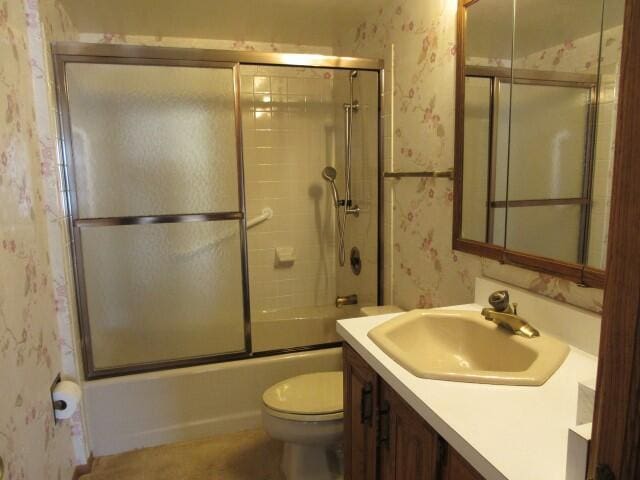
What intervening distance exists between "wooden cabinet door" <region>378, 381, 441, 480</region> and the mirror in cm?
57

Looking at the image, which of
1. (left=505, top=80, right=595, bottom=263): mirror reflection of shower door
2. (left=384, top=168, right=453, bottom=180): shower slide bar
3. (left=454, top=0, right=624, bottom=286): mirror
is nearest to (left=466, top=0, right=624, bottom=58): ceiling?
(left=454, top=0, right=624, bottom=286): mirror

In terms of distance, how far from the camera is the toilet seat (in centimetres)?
167

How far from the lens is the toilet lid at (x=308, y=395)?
170 cm

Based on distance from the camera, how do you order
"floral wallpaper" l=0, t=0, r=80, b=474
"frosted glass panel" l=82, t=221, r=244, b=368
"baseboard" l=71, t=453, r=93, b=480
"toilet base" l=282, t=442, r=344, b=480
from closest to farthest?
1. "floral wallpaper" l=0, t=0, r=80, b=474
2. "toilet base" l=282, t=442, r=344, b=480
3. "baseboard" l=71, t=453, r=93, b=480
4. "frosted glass panel" l=82, t=221, r=244, b=368

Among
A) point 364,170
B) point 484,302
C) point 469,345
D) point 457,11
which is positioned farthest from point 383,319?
point 364,170

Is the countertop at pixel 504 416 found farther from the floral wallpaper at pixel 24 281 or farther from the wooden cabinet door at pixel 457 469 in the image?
the floral wallpaper at pixel 24 281

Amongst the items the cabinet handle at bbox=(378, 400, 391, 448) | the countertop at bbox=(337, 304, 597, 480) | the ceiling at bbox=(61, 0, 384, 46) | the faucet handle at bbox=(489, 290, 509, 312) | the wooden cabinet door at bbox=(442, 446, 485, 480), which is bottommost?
the cabinet handle at bbox=(378, 400, 391, 448)

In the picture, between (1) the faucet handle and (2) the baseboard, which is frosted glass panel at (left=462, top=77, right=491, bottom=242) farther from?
(2) the baseboard

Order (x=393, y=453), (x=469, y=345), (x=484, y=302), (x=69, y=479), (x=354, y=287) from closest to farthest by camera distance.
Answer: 1. (x=393, y=453)
2. (x=469, y=345)
3. (x=484, y=302)
4. (x=69, y=479)
5. (x=354, y=287)

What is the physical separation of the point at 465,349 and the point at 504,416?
517 mm

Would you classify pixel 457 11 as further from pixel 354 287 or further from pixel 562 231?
pixel 354 287

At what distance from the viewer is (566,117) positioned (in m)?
1.15

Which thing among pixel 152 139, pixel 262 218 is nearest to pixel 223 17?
pixel 152 139

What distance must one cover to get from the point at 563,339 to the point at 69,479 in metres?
2.01
